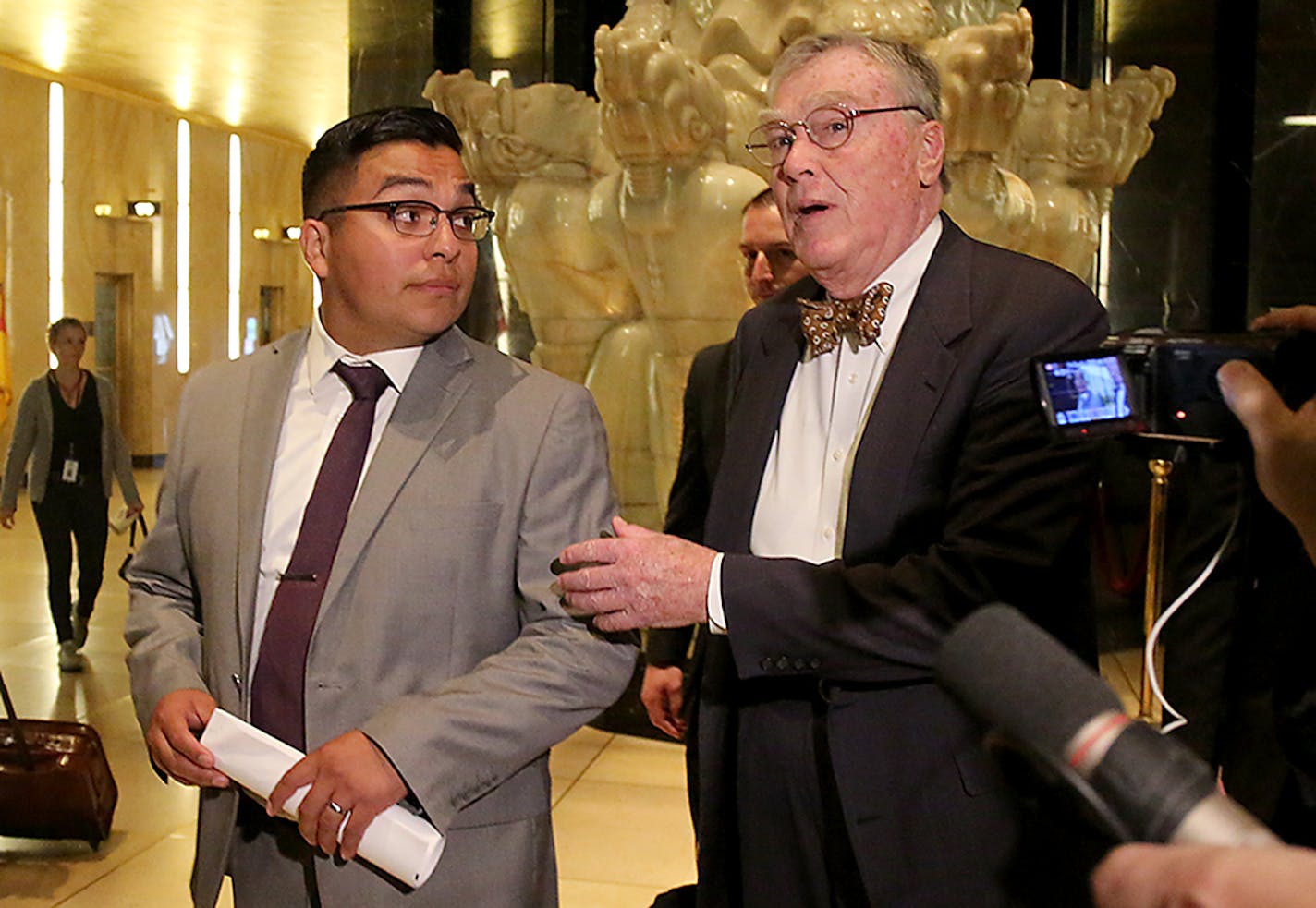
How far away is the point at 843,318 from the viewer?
6.84ft

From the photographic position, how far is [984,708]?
0.98m

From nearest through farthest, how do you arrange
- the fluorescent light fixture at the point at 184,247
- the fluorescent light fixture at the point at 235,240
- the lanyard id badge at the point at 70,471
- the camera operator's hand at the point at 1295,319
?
1. the camera operator's hand at the point at 1295,319
2. the lanyard id badge at the point at 70,471
3. the fluorescent light fixture at the point at 184,247
4. the fluorescent light fixture at the point at 235,240

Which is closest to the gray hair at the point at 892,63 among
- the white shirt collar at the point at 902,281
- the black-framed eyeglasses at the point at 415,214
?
the white shirt collar at the point at 902,281

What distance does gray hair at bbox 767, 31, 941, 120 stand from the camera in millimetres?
2049

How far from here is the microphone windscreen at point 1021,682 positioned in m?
0.93

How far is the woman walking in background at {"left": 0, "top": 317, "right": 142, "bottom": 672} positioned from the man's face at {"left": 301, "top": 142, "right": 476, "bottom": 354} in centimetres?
546

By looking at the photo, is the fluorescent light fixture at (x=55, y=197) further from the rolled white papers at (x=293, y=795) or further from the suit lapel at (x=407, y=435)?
the rolled white papers at (x=293, y=795)

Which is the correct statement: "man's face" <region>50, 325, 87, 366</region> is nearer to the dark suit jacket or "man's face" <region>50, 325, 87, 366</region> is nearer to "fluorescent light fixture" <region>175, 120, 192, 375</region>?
the dark suit jacket

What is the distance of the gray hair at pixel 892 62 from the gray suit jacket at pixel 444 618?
0.58 m

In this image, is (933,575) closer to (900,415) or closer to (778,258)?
(900,415)

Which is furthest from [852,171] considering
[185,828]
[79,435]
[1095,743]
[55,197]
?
[55,197]

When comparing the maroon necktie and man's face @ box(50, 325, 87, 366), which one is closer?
the maroon necktie

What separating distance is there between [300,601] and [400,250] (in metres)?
0.53

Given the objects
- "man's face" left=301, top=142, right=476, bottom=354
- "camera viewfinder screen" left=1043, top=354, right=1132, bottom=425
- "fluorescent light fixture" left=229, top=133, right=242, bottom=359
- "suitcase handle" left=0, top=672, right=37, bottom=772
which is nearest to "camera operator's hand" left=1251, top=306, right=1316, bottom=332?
"camera viewfinder screen" left=1043, top=354, right=1132, bottom=425
